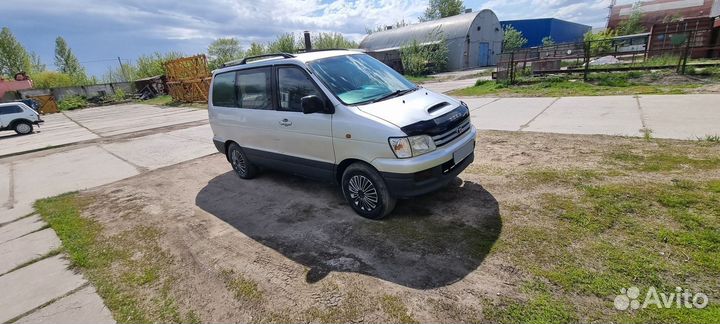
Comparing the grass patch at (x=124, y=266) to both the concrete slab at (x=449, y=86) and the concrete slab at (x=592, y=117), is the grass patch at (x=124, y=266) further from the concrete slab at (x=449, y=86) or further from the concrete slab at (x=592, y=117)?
the concrete slab at (x=449, y=86)

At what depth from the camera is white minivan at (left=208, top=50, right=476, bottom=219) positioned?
10.5 feet

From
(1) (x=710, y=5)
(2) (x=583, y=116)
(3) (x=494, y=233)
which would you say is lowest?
(3) (x=494, y=233)

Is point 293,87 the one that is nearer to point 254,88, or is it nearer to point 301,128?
point 301,128

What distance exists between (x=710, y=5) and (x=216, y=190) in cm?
5093

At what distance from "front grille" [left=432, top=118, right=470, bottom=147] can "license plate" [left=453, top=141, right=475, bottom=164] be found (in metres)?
0.15

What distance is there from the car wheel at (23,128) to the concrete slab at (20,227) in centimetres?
1416

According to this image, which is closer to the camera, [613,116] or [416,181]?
[416,181]

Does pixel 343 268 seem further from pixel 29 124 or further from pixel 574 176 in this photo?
pixel 29 124

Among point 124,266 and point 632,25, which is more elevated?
point 632,25

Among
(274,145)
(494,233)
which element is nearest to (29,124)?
(274,145)

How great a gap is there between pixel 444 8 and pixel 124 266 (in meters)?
63.3

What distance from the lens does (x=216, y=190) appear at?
5.28 metres

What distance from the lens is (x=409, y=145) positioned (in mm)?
3121

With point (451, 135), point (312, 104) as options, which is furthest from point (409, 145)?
point (312, 104)
